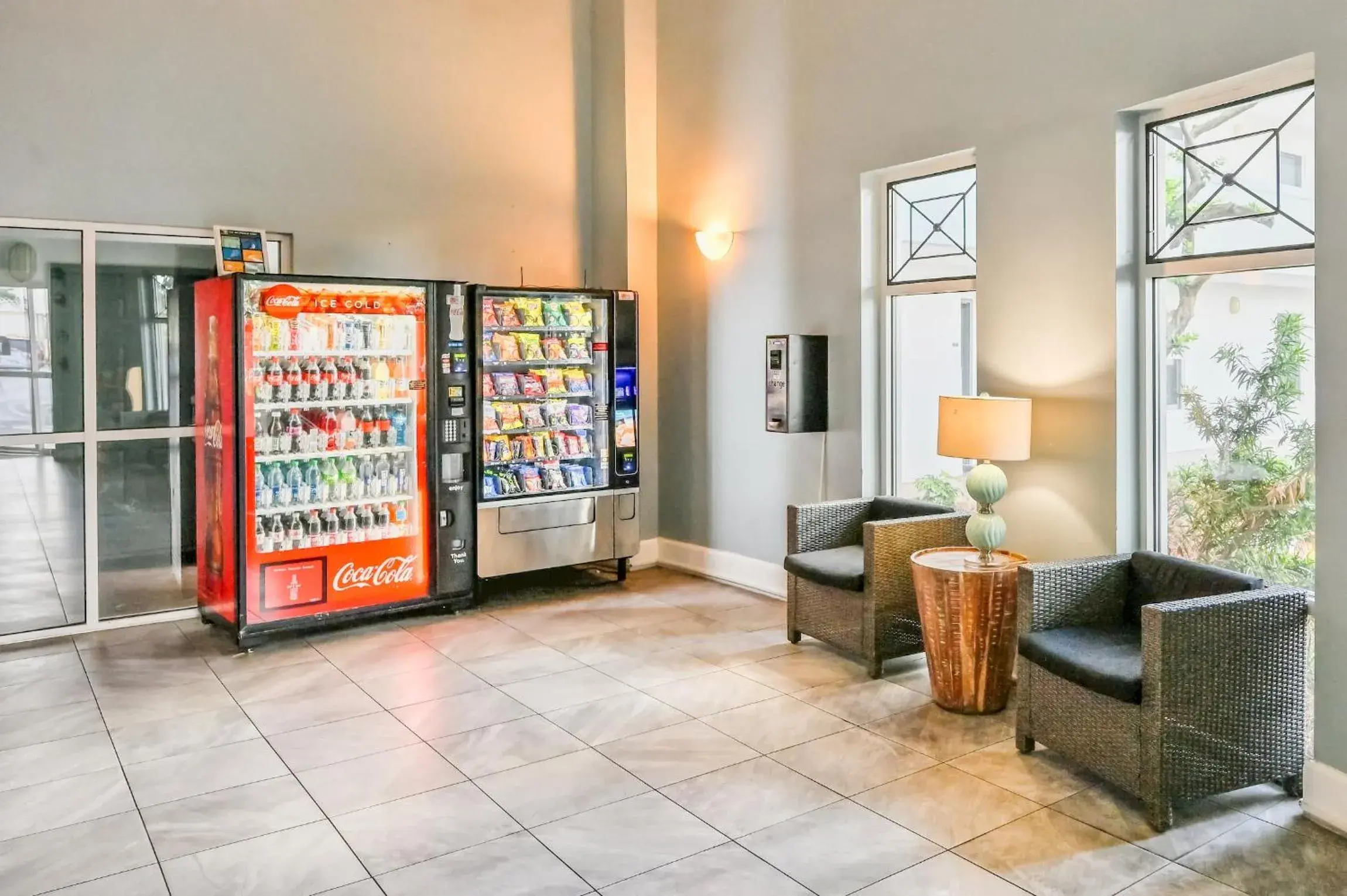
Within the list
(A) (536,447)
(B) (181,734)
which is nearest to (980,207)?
(A) (536,447)

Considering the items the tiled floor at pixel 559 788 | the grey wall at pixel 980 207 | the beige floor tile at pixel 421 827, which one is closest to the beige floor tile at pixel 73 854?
the tiled floor at pixel 559 788

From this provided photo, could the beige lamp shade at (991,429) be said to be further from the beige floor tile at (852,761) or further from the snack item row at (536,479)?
the snack item row at (536,479)

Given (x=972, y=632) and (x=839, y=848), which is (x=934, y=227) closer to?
(x=972, y=632)

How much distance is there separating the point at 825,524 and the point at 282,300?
3021 millimetres

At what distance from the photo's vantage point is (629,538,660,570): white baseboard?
23.6ft

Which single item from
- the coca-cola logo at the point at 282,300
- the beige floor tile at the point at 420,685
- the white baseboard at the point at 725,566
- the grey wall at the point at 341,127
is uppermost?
the grey wall at the point at 341,127

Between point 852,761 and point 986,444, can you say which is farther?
point 986,444

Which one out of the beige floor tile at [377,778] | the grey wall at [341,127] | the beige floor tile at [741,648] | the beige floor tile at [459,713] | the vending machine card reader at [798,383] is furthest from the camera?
the vending machine card reader at [798,383]

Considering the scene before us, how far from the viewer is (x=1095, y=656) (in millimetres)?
3525

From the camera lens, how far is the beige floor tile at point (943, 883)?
113 inches

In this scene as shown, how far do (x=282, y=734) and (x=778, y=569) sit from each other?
10.4 ft

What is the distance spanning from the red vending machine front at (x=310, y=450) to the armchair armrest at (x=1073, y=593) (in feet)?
11.1

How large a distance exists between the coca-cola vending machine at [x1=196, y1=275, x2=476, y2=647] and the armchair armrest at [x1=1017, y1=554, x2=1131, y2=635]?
3.34 metres

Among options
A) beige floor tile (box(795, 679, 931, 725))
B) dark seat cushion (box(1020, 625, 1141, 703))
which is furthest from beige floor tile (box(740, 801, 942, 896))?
beige floor tile (box(795, 679, 931, 725))
